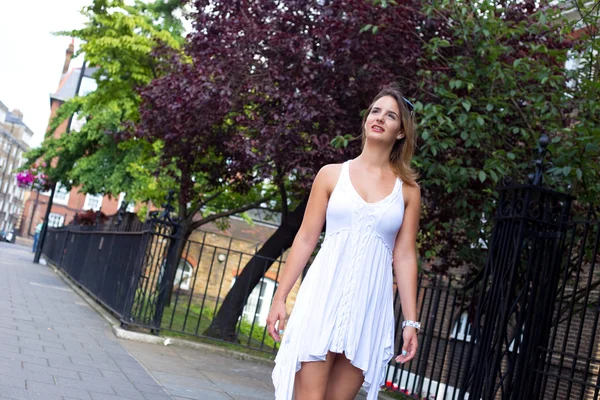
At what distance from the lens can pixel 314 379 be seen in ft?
12.0

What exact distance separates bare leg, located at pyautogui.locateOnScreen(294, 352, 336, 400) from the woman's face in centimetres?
106

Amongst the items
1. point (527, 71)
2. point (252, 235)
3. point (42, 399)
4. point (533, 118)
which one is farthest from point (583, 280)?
point (252, 235)

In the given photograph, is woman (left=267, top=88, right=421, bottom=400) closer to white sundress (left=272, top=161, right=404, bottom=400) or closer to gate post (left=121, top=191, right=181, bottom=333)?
white sundress (left=272, top=161, right=404, bottom=400)

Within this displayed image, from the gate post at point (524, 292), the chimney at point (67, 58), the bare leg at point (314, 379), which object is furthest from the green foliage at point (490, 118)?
the chimney at point (67, 58)

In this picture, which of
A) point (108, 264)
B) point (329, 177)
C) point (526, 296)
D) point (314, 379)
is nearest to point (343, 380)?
point (314, 379)

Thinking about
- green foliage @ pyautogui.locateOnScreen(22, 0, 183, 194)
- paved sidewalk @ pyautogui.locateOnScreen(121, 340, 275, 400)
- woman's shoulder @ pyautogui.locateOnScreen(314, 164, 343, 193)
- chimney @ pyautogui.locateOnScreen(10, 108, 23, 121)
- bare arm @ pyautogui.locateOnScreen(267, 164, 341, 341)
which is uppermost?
chimney @ pyautogui.locateOnScreen(10, 108, 23, 121)

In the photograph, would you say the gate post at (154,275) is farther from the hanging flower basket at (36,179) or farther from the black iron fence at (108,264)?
the hanging flower basket at (36,179)

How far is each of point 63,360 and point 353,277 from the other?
181 inches

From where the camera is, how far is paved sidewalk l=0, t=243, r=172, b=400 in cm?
611

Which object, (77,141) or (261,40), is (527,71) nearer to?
(261,40)

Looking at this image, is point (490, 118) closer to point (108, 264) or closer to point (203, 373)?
point (203, 373)

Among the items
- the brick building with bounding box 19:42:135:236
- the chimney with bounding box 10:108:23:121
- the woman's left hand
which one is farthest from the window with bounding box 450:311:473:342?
the chimney with bounding box 10:108:23:121

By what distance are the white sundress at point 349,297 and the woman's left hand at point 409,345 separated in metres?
0.06

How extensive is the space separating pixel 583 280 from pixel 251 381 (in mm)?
6019
